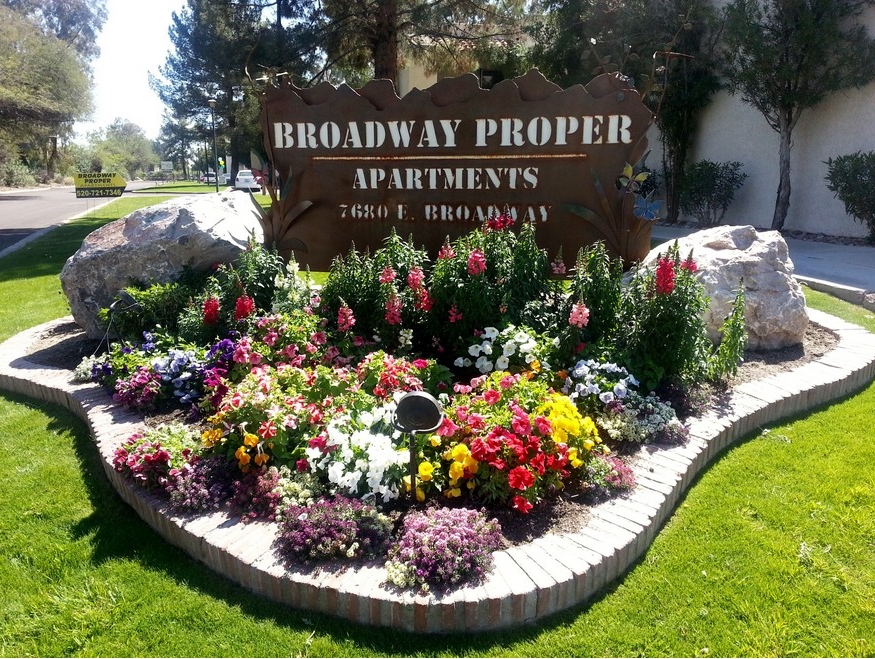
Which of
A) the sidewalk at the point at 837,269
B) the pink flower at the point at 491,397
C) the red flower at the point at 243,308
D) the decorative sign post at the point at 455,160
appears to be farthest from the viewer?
the sidewalk at the point at 837,269

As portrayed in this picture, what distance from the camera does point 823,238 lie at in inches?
432

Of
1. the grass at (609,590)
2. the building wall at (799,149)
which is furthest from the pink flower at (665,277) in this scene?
the building wall at (799,149)

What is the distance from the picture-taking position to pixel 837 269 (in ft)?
26.4

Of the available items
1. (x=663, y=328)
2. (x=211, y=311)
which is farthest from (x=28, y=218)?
(x=663, y=328)

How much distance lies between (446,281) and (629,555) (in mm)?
2055

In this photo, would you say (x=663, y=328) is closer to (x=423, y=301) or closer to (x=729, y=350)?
(x=729, y=350)

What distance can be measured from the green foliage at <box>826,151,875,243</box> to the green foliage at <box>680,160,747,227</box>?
7.62ft

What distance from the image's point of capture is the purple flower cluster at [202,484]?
2.82 m

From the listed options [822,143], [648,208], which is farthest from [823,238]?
[648,208]

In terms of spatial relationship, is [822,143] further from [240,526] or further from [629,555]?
[240,526]

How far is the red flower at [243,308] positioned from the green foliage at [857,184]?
9.95m

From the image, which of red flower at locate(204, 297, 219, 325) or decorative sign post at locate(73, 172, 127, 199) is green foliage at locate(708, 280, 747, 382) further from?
decorative sign post at locate(73, 172, 127, 199)

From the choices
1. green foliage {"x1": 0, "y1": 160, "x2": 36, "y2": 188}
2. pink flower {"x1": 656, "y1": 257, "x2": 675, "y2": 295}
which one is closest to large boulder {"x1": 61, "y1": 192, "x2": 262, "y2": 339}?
pink flower {"x1": 656, "y1": 257, "x2": 675, "y2": 295}

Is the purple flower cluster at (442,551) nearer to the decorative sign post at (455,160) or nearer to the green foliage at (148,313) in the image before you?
the decorative sign post at (455,160)
